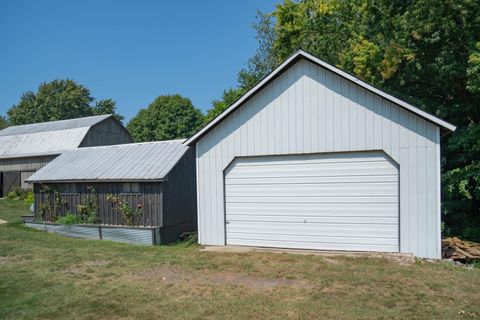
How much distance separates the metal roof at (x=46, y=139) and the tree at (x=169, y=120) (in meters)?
19.5

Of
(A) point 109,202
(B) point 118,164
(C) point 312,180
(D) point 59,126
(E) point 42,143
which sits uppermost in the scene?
(D) point 59,126

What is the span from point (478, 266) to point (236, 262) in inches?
232

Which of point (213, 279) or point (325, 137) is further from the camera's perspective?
point (325, 137)

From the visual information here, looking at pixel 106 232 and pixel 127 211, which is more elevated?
pixel 127 211

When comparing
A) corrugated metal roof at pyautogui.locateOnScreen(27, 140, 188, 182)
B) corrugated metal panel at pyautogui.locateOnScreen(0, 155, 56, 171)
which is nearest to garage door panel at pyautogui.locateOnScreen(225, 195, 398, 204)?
corrugated metal roof at pyautogui.locateOnScreen(27, 140, 188, 182)

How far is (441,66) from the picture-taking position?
45.3 feet

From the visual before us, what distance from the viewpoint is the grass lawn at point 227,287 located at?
646 centimetres

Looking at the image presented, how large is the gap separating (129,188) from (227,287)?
744 cm

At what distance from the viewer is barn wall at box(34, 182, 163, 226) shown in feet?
44.6

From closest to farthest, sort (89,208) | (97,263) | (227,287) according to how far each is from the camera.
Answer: (227,287), (97,263), (89,208)

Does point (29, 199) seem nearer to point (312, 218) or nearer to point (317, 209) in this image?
point (312, 218)

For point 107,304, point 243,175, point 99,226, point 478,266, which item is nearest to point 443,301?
point 478,266

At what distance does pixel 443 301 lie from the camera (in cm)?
682

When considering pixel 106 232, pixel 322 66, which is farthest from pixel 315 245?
pixel 106 232
